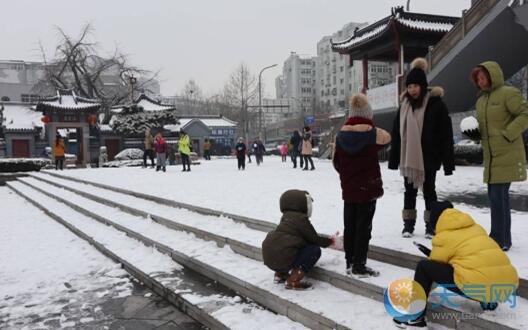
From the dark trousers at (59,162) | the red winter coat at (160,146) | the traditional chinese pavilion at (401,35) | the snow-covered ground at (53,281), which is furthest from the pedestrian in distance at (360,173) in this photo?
the dark trousers at (59,162)

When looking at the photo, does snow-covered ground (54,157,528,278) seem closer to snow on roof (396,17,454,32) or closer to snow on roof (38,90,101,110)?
snow on roof (396,17,454,32)

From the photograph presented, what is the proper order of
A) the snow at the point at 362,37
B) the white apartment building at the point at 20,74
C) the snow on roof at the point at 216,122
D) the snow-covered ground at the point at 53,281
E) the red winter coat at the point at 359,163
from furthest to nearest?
the white apartment building at the point at 20,74, the snow on roof at the point at 216,122, the snow at the point at 362,37, the snow-covered ground at the point at 53,281, the red winter coat at the point at 359,163

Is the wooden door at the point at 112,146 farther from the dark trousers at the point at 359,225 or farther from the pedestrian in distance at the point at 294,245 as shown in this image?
the dark trousers at the point at 359,225

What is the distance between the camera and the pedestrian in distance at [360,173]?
3.37 m

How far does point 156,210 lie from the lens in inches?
298

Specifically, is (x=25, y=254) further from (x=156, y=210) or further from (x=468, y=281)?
(x=468, y=281)

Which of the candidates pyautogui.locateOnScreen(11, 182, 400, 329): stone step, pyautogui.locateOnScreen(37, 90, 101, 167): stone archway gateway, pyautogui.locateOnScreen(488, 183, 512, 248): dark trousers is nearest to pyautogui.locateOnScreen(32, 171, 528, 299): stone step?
pyautogui.locateOnScreen(11, 182, 400, 329): stone step

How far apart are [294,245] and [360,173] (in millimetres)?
872

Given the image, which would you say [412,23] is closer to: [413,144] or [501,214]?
[413,144]

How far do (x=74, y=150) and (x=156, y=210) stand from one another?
32.9 metres

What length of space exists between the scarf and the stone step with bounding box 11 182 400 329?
1.41 meters

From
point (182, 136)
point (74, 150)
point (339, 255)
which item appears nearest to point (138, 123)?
point (74, 150)

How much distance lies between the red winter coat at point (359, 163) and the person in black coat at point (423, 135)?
28.9 inches

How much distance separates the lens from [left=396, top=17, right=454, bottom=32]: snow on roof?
55.9 feet
